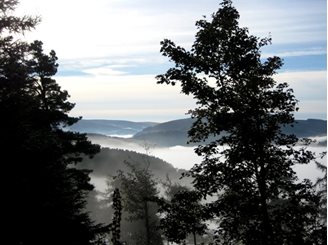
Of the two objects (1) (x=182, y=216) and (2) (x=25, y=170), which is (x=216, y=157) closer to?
(1) (x=182, y=216)

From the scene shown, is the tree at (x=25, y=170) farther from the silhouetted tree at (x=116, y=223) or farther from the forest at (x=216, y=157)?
the silhouetted tree at (x=116, y=223)

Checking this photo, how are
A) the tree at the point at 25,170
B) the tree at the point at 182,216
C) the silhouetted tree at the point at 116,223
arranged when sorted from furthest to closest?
the tree at the point at 182,216 < the tree at the point at 25,170 < the silhouetted tree at the point at 116,223

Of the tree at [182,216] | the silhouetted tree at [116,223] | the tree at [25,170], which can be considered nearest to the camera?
the silhouetted tree at [116,223]

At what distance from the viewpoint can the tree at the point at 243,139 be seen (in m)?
12.9

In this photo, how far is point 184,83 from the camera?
46.2 ft

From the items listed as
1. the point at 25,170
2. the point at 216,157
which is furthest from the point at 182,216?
the point at 25,170

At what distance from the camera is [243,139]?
12969 millimetres

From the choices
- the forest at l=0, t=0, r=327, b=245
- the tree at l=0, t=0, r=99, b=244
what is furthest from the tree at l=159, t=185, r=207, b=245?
the tree at l=0, t=0, r=99, b=244

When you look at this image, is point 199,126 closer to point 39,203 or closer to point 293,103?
point 293,103

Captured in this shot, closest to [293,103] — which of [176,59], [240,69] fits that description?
[240,69]

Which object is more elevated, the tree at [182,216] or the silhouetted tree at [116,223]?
the silhouetted tree at [116,223]

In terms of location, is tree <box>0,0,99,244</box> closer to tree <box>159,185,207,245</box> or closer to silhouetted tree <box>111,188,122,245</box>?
tree <box>159,185,207,245</box>

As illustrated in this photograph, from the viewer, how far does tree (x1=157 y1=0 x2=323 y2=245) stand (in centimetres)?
1291

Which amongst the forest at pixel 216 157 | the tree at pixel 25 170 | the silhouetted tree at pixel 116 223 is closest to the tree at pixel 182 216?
the forest at pixel 216 157
